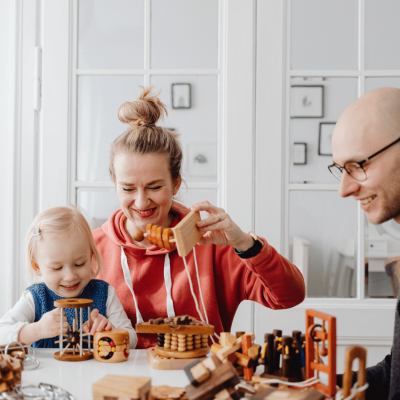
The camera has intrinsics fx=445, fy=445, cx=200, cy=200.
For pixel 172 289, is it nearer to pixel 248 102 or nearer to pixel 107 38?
pixel 248 102

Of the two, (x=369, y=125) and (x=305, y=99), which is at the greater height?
(x=305, y=99)

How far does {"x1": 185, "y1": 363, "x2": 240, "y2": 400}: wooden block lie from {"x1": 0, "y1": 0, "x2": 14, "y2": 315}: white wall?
1.58 metres

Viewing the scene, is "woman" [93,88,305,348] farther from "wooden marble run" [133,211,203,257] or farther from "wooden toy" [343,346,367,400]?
"wooden toy" [343,346,367,400]

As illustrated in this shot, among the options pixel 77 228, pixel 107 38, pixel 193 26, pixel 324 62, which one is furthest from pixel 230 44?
pixel 77 228

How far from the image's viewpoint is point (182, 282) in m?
1.57

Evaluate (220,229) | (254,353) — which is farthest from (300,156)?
(254,353)

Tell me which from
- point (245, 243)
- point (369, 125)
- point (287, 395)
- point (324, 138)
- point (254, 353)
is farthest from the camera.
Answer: point (324, 138)

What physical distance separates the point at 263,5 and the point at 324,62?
38cm

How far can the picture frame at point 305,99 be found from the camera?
2055 millimetres

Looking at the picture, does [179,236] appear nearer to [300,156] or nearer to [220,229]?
[220,229]

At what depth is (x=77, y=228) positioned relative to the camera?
1.41 metres

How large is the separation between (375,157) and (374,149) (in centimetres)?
2

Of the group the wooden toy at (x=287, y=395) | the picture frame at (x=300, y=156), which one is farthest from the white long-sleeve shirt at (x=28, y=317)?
the picture frame at (x=300, y=156)

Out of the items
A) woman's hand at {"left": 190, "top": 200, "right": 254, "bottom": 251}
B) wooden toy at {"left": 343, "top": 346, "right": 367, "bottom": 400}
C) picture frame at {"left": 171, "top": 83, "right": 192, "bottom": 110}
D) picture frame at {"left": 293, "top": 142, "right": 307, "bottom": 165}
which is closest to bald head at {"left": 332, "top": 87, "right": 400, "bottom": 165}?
woman's hand at {"left": 190, "top": 200, "right": 254, "bottom": 251}
